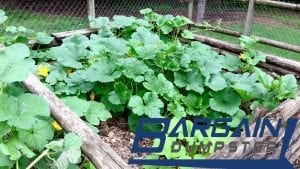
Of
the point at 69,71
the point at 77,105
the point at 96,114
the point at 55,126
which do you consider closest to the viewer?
the point at 55,126

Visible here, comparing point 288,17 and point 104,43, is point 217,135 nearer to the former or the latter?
point 104,43

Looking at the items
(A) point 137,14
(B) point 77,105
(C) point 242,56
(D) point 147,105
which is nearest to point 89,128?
(B) point 77,105

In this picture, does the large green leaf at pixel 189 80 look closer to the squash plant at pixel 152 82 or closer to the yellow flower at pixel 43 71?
the squash plant at pixel 152 82

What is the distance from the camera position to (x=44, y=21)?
8781 millimetres

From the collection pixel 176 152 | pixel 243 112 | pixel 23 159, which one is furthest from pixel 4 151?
pixel 243 112

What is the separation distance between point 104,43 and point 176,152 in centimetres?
130

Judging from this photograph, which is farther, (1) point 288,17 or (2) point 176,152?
(1) point 288,17

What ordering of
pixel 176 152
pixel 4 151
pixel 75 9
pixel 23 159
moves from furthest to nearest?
pixel 75 9 → pixel 176 152 → pixel 23 159 → pixel 4 151

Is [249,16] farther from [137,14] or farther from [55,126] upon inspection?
[55,126]

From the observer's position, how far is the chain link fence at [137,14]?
8.58m

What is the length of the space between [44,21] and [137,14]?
227cm

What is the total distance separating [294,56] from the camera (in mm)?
7574

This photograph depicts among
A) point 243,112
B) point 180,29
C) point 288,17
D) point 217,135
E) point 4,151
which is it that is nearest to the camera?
point 4,151

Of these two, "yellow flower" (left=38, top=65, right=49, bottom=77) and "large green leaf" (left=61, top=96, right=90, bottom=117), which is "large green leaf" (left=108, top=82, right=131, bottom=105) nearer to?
"large green leaf" (left=61, top=96, right=90, bottom=117)
